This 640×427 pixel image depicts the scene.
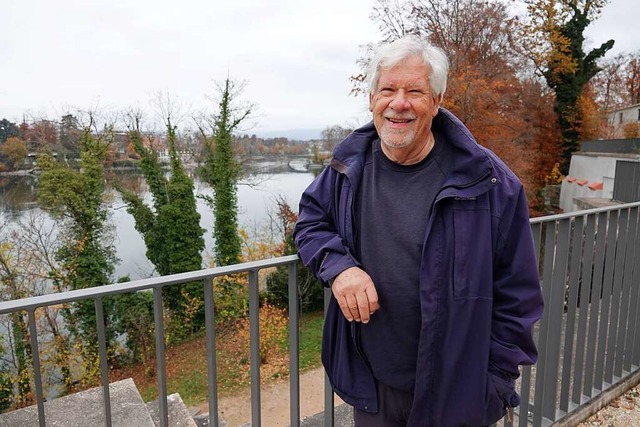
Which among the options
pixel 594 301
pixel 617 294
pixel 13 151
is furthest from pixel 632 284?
pixel 13 151

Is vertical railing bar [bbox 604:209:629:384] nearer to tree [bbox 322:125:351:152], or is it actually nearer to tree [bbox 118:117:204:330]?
tree [bbox 322:125:351:152]

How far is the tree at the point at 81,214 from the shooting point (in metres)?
20.0

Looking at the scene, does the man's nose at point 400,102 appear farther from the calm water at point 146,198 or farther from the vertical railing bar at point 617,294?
the calm water at point 146,198

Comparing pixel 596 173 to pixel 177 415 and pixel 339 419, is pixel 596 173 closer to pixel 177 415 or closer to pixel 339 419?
pixel 177 415

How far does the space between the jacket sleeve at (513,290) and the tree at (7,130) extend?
2561cm

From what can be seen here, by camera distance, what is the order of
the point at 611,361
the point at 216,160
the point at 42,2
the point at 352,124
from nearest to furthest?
the point at 611,361 < the point at 352,124 < the point at 216,160 < the point at 42,2

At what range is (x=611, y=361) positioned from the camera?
8.72 feet

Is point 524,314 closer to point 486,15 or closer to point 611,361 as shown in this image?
point 611,361

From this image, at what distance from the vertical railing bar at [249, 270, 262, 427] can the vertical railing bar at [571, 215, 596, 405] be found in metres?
1.64

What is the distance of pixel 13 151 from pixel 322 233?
25.1 m

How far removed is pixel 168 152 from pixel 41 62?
649 inches

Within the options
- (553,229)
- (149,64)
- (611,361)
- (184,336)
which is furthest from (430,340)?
(149,64)

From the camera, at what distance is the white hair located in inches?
51.6

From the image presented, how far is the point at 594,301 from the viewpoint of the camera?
244cm
